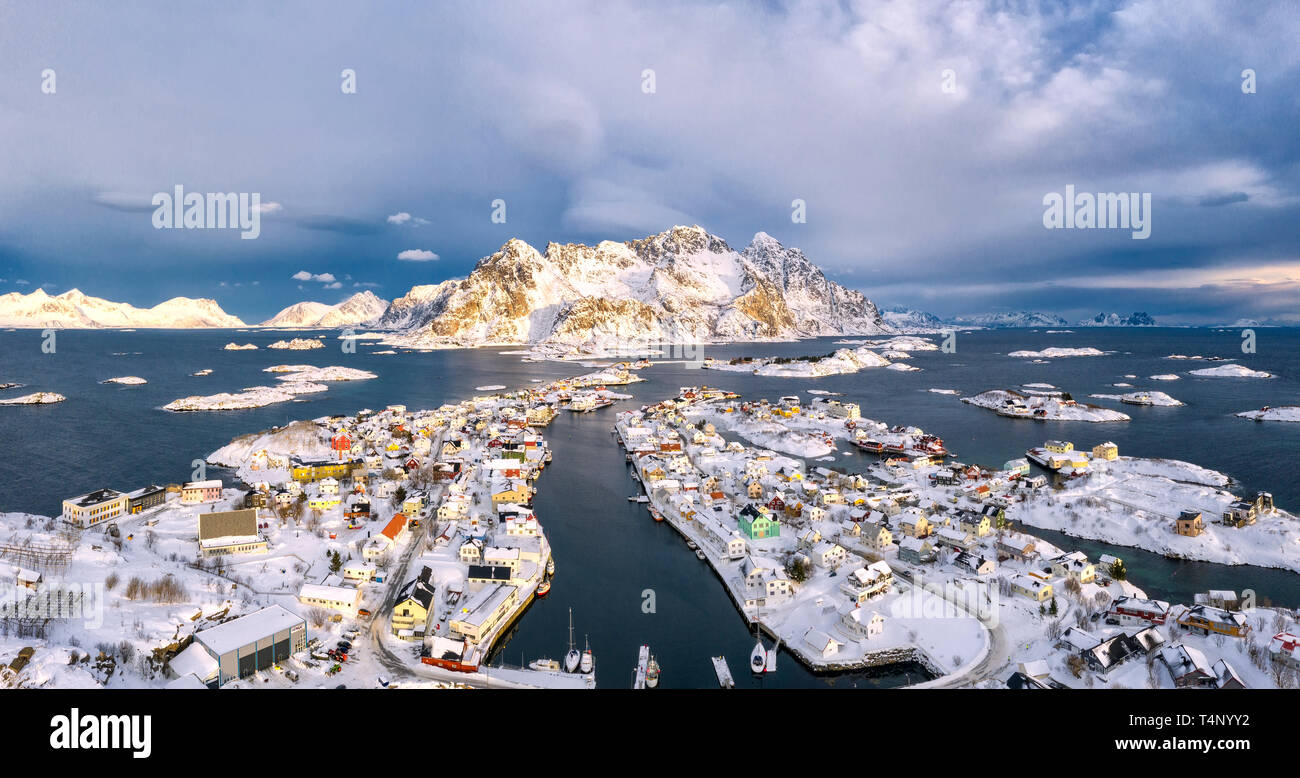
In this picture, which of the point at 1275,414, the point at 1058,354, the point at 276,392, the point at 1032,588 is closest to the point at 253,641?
the point at 1032,588

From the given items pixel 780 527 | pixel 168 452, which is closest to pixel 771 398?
pixel 780 527

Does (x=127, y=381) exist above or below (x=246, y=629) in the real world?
above

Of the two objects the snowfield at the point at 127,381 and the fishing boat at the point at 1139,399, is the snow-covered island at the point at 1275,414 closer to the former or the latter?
the fishing boat at the point at 1139,399

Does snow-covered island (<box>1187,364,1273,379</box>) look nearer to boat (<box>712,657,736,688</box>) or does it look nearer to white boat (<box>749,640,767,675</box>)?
white boat (<box>749,640,767,675</box>)

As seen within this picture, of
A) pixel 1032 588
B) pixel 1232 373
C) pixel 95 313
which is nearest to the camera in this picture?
pixel 1032 588

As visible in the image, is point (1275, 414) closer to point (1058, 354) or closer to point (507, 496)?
point (507, 496)

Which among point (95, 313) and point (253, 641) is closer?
point (253, 641)

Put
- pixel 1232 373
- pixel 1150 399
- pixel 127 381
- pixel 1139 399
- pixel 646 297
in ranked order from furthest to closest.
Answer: pixel 646 297 < pixel 1232 373 < pixel 127 381 < pixel 1139 399 < pixel 1150 399
